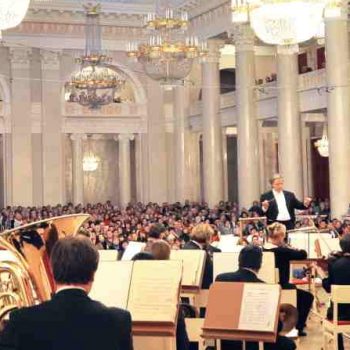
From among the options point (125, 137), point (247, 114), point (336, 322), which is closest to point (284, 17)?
point (336, 322)

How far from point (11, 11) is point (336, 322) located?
744cm

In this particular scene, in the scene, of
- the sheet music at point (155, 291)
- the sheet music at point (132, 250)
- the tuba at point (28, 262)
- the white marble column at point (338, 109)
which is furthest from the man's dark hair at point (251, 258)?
the white marble column at point (338, 109)

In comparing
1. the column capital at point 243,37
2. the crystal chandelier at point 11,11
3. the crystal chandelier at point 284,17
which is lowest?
Answer: the crystal chandelier at point 284,17

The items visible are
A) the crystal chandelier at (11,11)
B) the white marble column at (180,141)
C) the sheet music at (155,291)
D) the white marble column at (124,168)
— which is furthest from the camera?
the white marble column at (124,168)

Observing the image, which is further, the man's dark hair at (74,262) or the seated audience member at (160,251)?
the seated audience member at (160,251)

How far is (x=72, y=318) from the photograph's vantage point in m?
2.86

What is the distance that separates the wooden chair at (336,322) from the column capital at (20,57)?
2240 centimetres

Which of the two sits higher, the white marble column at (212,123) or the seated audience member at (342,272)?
the white marble column at (212,123)

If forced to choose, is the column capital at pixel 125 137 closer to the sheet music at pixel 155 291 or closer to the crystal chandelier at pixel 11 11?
the crystal chandelier at pixel 11 11

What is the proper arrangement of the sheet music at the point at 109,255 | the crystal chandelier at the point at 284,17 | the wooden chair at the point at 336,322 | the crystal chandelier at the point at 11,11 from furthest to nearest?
the crystal chandelier at the point at 11,11 → the crystal chandelier at the point at 284,17 → the sheet music at the point at 109,255 → the wooden chair at the point at 336,322

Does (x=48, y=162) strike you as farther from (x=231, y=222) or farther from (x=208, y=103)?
(x=231, y=222)

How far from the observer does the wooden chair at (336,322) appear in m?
6.44

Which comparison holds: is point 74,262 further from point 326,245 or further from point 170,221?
point 170,221

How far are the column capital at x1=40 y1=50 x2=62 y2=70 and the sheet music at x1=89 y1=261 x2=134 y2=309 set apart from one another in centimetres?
2399
